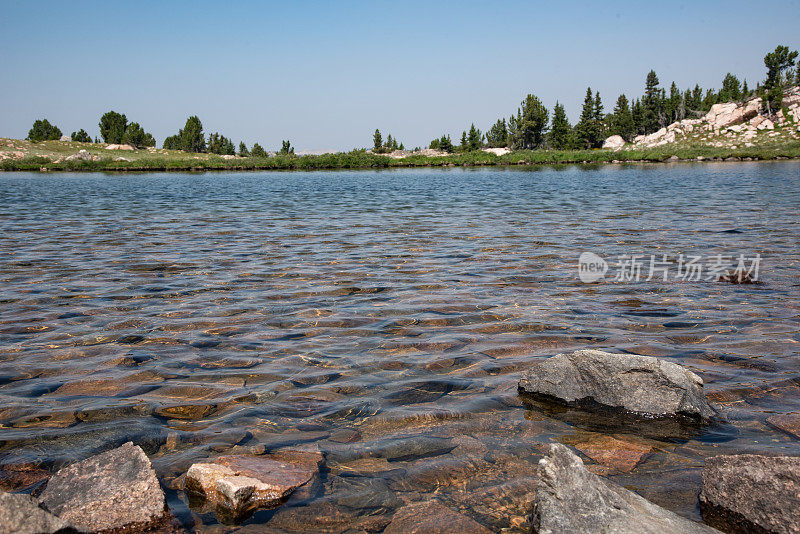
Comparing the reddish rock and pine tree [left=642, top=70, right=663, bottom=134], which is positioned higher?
pine tree [left=642, top=70, right=663, bottom=134]

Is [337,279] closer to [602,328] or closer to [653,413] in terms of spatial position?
[602,328]

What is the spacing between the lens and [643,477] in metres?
3.86

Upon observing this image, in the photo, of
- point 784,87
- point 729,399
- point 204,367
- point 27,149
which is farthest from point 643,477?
point 784,87

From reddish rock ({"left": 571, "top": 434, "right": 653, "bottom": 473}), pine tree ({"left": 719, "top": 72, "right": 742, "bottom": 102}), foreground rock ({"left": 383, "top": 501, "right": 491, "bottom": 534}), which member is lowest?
foreground rock ({"left": 383, "top": 501, "right": 491, "bottom": 534})

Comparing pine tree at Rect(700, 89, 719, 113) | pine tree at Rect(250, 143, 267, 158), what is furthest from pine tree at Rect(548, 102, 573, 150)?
pine tree at Rect(250, 143, 267, 158)

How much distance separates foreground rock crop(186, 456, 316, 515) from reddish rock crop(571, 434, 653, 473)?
7.01 feet

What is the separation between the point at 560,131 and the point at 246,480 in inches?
5369

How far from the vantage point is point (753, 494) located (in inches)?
130

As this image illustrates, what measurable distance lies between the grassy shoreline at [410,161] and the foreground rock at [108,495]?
3485 inches

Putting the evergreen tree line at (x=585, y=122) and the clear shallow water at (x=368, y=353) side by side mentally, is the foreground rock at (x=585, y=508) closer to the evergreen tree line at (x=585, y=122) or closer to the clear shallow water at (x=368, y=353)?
the clear shallow water at (x=368, y=353)

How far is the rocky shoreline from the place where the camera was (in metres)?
3.04

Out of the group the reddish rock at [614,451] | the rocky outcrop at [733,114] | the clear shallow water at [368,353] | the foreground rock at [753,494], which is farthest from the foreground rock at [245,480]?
the rocky outcrop at [733,114]

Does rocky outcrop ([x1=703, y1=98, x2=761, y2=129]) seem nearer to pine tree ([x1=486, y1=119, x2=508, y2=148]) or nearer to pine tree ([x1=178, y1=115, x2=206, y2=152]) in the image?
pine tree ([x1=486, y1=119, x2=508, y2=148])

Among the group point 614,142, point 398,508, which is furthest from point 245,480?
point 614,142
